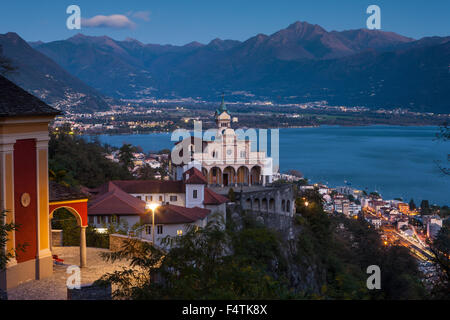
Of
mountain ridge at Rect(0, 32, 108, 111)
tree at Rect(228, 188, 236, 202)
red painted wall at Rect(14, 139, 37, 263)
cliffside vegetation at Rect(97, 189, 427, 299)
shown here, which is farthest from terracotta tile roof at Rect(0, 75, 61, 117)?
mountain ridge at Rect(0, 32, 108, 111)

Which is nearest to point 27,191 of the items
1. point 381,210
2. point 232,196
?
point 232,196

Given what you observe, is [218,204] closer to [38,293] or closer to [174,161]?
[174,161]

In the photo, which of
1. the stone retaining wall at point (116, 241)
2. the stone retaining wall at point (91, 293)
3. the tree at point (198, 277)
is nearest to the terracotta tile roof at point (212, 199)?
the stone retaining wall at point (116, 241)

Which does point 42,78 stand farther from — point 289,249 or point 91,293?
point 91,293

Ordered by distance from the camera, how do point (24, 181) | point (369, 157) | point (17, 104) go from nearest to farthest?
point (17, 104)
point (24, 181)
point (369, 157)

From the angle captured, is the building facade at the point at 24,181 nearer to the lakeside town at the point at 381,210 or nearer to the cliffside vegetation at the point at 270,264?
the cliffside vegetation at the point at 270,264

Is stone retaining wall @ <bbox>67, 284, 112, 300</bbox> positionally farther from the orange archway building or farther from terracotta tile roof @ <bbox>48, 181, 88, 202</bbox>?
terracotta tile roof @ <bbox>48, 181, 88, 202</bbox>
